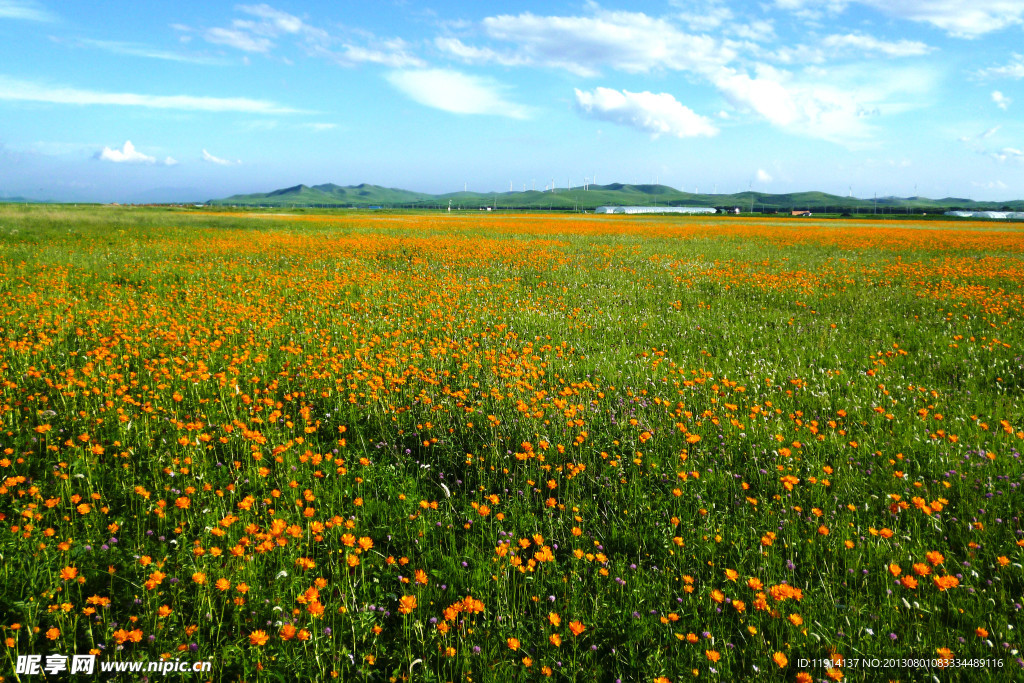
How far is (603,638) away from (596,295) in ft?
34.2

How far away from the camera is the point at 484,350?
25.6ft

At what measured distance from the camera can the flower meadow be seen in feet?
9.27

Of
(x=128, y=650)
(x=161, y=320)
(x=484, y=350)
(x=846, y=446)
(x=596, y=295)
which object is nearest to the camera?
(x=128, y=650)

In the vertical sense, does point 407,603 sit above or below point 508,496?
above

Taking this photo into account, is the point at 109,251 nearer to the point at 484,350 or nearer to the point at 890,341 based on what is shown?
the point at 484,350

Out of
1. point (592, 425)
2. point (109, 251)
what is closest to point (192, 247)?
point (109, 251)

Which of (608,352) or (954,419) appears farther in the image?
(608,352)

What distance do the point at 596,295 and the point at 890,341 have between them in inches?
238

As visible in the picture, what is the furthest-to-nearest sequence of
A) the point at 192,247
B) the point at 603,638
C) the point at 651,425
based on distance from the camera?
the point at 192,247 < the point at 651,425 < the point at 603,638

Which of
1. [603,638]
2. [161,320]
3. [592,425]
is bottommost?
[603,638]

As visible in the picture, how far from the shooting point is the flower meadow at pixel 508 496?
2826 mm

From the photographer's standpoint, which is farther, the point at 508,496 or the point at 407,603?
the point at 508,496

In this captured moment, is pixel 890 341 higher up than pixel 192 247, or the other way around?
pixel 192 247

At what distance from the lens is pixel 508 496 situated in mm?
4348
